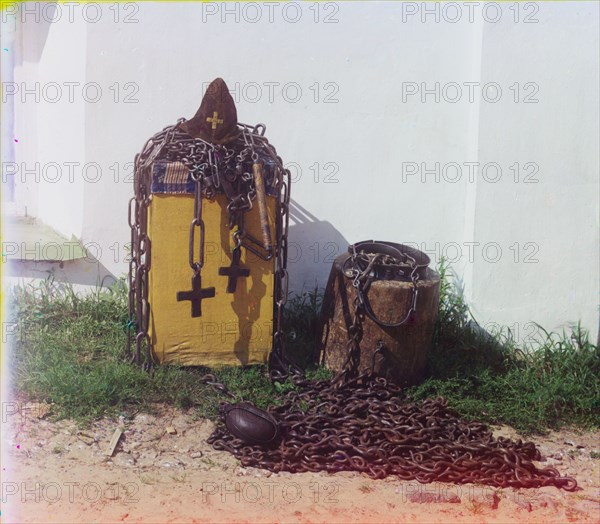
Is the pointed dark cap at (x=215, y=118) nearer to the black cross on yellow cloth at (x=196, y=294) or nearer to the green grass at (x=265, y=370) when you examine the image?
the black cross on yellow cloth at (x=196, y=294)

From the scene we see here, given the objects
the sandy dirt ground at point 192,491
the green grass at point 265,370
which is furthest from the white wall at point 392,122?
the sandy dirt ground at point 192,491

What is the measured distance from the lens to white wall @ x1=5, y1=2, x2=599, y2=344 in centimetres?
545

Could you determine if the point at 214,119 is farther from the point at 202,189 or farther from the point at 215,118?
the point at 202,189

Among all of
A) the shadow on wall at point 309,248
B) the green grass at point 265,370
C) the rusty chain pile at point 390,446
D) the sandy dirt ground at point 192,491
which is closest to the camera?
the sandy dirt ground at point 192,491

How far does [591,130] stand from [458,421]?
8.21 ft

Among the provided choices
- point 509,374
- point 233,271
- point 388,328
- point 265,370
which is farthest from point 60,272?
point 509,374

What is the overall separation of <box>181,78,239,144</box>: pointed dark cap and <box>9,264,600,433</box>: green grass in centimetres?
150

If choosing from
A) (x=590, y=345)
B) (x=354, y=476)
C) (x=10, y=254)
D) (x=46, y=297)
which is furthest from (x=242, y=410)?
(x=590, y=345)

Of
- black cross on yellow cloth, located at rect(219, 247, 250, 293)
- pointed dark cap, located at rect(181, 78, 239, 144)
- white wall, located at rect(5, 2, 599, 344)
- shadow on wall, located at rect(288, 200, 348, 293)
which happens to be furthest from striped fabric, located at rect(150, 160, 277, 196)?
shadow on wall, located at rect(288, 200, 348, 293)

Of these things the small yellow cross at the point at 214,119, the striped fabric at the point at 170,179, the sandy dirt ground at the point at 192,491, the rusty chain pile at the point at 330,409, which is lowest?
the sandy dirt ground at the point at 192,491

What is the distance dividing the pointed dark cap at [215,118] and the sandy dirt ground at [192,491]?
1.86m

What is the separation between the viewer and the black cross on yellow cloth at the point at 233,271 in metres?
4.66

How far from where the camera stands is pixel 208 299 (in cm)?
472

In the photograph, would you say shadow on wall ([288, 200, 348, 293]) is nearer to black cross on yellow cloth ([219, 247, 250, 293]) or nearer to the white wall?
the white wall
